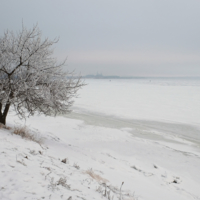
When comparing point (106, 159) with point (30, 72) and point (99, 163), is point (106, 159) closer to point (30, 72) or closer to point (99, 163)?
point (99, 163)

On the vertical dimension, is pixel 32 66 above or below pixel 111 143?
above

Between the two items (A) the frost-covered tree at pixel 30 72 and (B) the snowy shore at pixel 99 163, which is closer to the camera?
(B) the snowy shore at pixel 99 163

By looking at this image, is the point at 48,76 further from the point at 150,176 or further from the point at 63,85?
the point at 150,176

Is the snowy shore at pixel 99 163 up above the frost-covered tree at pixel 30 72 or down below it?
below

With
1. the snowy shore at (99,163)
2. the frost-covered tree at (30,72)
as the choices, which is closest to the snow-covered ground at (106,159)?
the snowy shore at (99,163)

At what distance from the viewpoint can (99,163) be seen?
7.06m

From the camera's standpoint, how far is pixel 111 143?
1069 cm

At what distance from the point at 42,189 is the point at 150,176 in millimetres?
5159

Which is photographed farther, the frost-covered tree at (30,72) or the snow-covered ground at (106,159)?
the frost-covered tree at (30,72)

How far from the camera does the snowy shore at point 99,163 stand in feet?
11.1

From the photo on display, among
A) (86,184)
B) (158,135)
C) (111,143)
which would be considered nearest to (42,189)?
(86,184)

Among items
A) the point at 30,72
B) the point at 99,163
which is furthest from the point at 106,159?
the point at 30,72

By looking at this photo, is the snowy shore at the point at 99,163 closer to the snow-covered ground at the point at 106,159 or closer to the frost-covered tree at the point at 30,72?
the snow-covered ground at the point at 106,159

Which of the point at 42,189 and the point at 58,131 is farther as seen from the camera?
the point at 58,131
